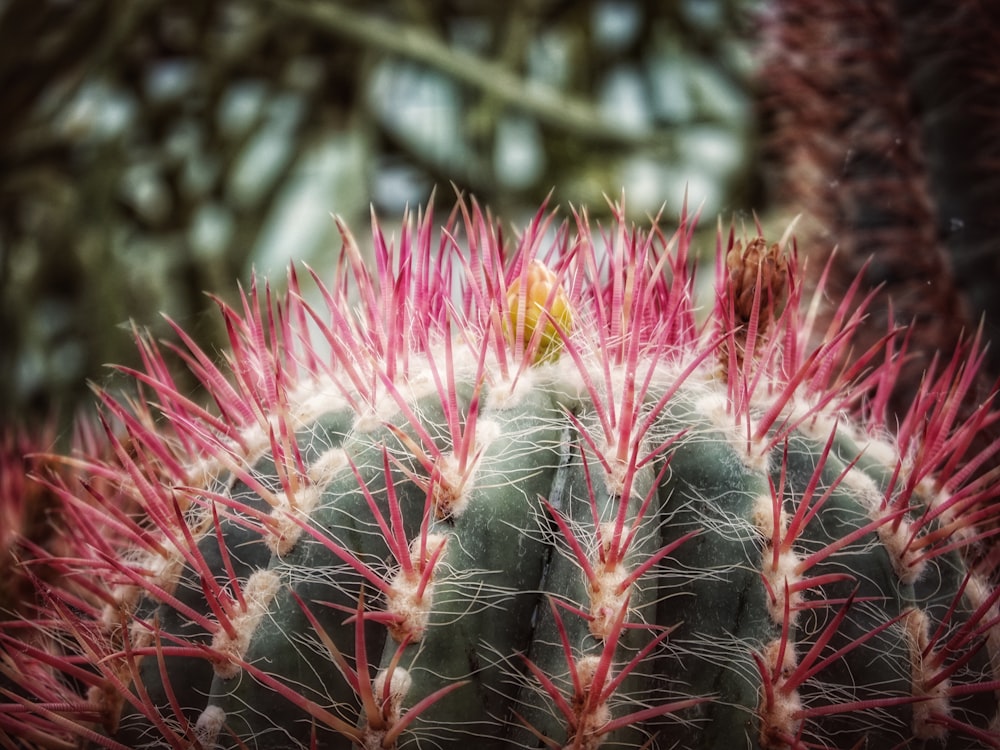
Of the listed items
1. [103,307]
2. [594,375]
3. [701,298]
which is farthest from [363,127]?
[594,375]

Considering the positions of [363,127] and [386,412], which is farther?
[363,127]

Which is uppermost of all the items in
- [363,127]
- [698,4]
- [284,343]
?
[698,4]


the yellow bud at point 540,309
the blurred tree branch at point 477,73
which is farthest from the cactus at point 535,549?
the blurred tree branch at point 477,73

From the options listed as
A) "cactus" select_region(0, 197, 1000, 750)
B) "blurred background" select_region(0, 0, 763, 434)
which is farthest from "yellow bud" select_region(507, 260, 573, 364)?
"blurred background" select_region(0, 0, 763, 434)

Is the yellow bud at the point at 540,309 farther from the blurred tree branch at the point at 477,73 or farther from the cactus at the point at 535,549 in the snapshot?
the blurred tree branch at the point at 477,73

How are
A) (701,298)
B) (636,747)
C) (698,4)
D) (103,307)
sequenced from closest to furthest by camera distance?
(636,747) → (701,298) → (103,307) → (698,4)

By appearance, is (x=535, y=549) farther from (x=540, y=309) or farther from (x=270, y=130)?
(x=270, y=130)

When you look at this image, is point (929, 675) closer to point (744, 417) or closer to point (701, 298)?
point (744, 417)

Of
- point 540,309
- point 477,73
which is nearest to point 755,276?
point 540,309
